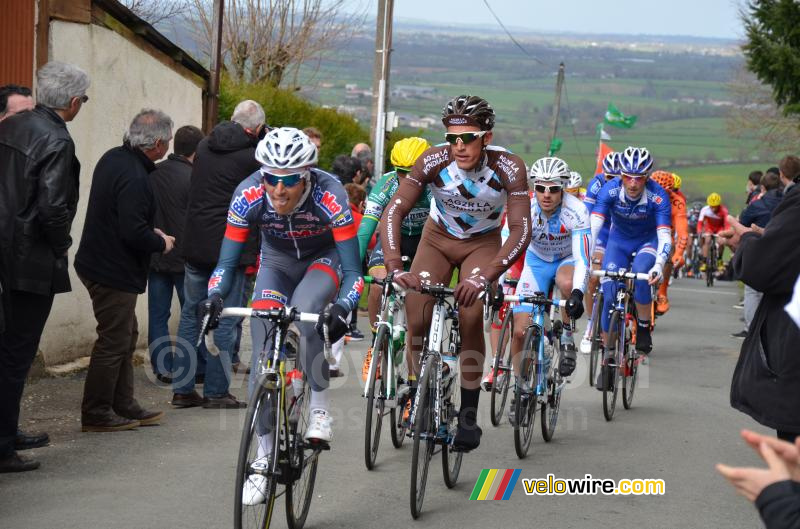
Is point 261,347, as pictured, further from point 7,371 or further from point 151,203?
point 151,203

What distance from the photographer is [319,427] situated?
6.55 m

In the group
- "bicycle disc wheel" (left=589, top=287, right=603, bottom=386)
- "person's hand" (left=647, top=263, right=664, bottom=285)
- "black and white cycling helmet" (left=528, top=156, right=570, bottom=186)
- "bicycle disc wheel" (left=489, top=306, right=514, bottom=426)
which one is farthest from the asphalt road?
"black and white cycling helmet" (left=528, top=156, right=570, bottom=186)

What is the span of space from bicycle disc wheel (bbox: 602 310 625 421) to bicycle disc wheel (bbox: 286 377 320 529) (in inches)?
174

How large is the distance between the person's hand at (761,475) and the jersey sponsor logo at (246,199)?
397 centimetres

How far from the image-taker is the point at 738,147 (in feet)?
370

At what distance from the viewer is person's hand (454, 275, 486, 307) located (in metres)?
7.16

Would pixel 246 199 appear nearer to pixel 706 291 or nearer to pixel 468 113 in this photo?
pixel 468 113

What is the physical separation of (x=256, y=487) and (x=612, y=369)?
18.6 ft

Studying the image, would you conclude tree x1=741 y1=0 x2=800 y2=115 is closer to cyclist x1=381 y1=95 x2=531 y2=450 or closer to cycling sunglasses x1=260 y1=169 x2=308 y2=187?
cyclist x1=381 y1=95 x2=531 y2=450

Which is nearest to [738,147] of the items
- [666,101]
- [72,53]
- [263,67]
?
[666,101]

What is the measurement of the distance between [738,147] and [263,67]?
93.3 m

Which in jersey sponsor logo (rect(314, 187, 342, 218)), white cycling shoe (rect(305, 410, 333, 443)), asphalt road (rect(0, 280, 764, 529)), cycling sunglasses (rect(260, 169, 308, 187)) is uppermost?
cycling sunglasses (rect(260, 169, 308, 187))

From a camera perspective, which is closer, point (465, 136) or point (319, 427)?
point (319, 427)

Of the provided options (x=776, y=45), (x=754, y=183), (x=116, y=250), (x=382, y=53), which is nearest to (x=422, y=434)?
(x=116, y=250)
